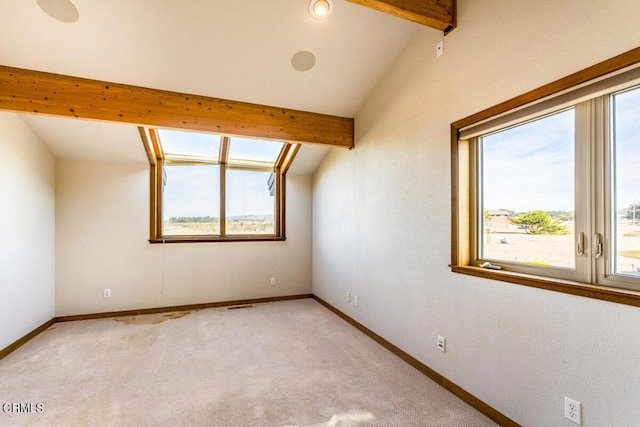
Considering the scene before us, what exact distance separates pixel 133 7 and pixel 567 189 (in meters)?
3.09

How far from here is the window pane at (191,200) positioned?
443 centimetres

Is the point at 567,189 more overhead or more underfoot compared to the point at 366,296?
more overhead

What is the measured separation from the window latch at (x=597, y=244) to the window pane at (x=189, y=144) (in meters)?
3.83

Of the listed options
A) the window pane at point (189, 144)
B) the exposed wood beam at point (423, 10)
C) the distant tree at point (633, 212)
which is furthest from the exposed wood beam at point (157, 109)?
the distant tree at point (633, 212)

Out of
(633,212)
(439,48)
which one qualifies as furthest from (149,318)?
(633,212)

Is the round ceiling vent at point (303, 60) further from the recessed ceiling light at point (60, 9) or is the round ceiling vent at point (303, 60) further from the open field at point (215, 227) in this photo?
the open field at point (215, 227)

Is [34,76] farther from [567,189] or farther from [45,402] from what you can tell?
[567,189]

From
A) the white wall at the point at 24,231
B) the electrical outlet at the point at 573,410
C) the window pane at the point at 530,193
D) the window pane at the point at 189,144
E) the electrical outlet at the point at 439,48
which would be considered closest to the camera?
the electrical outlet at the point at 573,410

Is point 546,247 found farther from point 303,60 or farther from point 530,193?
point 303,60

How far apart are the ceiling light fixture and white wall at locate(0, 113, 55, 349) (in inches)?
116

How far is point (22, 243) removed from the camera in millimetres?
3127

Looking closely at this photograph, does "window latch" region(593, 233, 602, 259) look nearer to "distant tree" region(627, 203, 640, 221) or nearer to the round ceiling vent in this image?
"distant tree" region(627, 203, 640, 221)

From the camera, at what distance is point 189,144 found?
4.18 meters

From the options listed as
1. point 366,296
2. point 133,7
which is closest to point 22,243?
point 133,7
